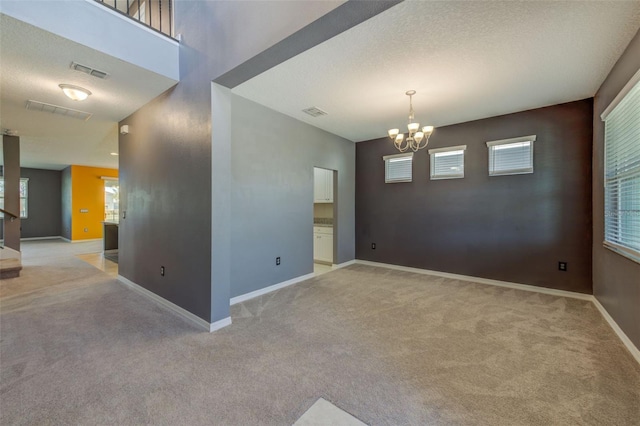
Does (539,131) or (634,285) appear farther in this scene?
(539,131)

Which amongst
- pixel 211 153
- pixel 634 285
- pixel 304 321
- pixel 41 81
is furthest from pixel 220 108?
pixel 634 285

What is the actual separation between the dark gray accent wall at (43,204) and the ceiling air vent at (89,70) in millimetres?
10357

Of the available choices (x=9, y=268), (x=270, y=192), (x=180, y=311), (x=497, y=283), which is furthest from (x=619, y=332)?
(x=9, y=268)

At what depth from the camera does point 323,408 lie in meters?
1.64

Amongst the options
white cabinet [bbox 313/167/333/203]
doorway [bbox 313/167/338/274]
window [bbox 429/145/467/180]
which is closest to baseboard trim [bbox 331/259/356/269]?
doorway [bbox 313/167/338/274]

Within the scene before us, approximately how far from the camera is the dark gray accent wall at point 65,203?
356 inches

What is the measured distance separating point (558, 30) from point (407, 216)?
11.3 feet

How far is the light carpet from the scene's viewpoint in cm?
162

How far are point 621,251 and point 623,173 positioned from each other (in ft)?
2.50

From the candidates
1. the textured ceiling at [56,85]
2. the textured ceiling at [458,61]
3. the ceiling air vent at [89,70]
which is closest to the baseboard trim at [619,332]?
the textured ceiling at [458,61]

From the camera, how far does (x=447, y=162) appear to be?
4.81 metres

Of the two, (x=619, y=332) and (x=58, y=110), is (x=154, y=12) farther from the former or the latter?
(x=619, y=332)

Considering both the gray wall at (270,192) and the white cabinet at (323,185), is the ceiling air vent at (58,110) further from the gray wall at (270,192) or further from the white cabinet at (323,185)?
the white cabinet at (323,185)

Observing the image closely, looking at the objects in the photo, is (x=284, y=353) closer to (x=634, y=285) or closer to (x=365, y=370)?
(x=365, y=370)
